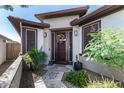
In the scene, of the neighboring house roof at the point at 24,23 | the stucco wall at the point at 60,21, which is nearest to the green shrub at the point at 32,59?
the neighboring house roof at the point at 24,23

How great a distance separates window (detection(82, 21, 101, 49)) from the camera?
728 centimetres

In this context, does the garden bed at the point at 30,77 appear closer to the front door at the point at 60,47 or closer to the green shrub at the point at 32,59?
the green shrub at the point at 32,59

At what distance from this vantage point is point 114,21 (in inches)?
247

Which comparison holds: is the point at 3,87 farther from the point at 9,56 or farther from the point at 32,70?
the point at 9,56

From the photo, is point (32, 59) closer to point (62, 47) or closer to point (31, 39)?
point (31, 39)

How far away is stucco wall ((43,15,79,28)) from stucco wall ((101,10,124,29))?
103 inches

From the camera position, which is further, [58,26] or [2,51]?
[2,51]

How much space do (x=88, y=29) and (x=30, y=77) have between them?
3.36 meters

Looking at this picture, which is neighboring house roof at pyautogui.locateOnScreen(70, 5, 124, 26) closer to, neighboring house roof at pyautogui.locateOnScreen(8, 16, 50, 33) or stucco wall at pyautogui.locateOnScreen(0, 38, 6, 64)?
neighboring house roof at pyautogui.locateOnScreen(8, 16, 50, 33)

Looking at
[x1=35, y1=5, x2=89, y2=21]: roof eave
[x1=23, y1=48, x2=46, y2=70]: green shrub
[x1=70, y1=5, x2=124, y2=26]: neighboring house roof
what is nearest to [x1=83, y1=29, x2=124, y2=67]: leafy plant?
[x1=70, y1=5, x2=124, y2=26]: neighboring house roof

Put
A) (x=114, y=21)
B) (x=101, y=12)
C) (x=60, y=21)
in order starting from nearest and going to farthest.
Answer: (x=114, y=21) → (x=101, y=12) → (x=60, y=21)

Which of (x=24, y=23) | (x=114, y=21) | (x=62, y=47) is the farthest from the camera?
(x=62, y=47)

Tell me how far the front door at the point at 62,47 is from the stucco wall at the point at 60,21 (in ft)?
1.86

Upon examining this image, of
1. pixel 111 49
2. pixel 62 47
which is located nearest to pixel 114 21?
pixel 111 49
